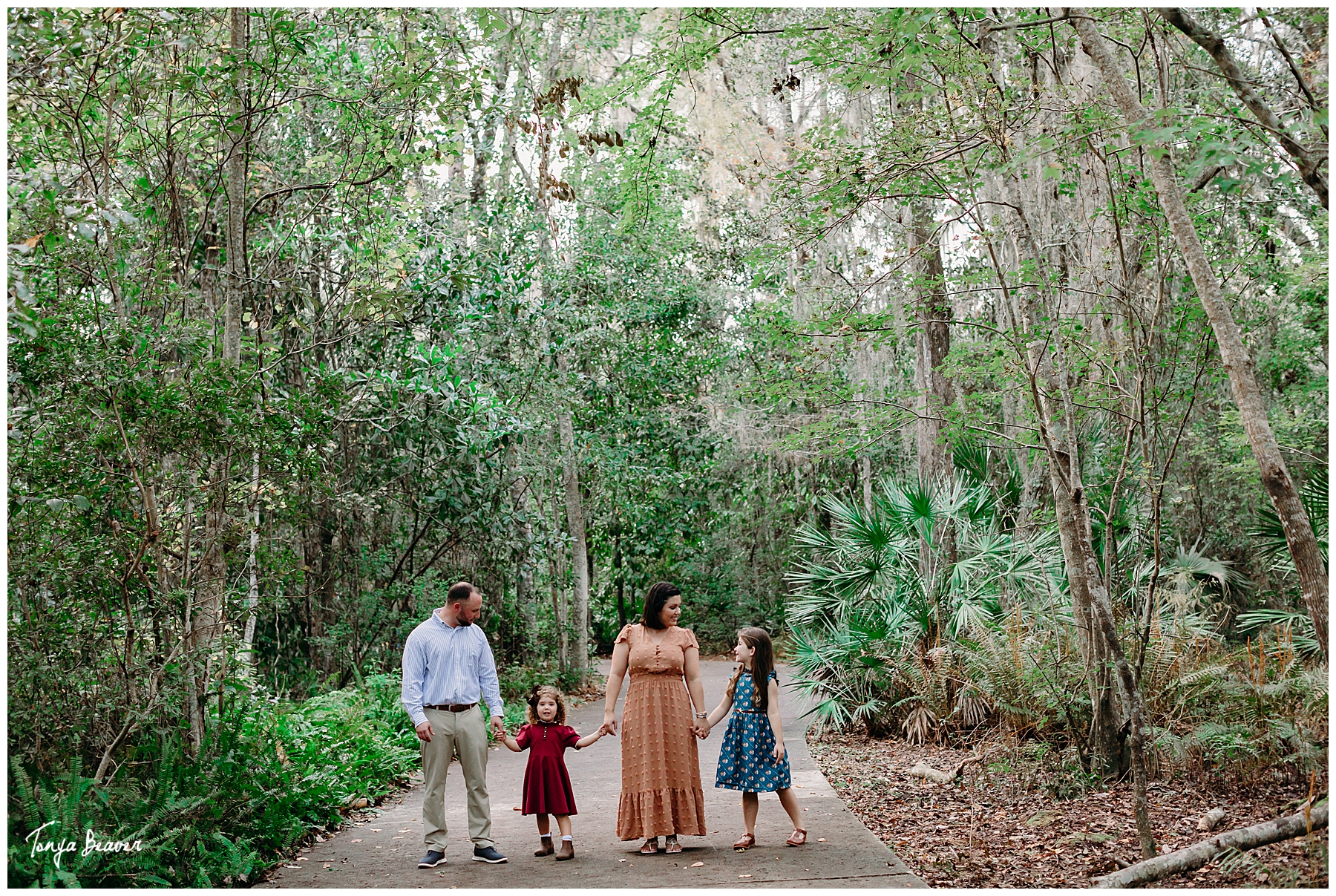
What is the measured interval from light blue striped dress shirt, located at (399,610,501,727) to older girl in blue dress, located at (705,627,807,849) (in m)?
1.44

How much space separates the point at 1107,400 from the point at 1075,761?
2758 millimetres

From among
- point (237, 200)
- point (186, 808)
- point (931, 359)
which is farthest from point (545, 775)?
point (931, 359)

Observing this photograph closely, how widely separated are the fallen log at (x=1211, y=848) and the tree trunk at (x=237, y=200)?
608cm

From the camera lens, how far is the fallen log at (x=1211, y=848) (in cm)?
460

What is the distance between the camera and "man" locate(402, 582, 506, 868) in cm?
579

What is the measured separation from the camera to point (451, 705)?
597 cm

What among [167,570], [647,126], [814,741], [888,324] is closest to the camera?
[167,570]

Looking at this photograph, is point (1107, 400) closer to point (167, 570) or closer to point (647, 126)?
point (647, 126)

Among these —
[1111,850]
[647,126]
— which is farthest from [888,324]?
[1111,850]

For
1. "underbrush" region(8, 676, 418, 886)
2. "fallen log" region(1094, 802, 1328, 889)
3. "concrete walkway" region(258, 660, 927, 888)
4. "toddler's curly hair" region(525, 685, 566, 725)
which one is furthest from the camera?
"toddler's curly hair" region(525, 685, 566, 725)

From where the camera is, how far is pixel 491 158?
14805 mm

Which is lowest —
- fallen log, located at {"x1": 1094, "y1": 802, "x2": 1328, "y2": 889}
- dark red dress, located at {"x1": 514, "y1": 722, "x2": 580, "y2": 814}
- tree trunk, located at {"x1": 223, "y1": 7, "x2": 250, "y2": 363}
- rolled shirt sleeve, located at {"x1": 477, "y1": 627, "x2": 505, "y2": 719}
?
fallen log, located at {"x1": 1094, "y1": 802, "x2": 1328, "y2": 889}

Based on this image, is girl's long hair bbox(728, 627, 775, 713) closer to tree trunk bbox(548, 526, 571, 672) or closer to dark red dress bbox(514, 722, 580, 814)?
dark red dress bbox(514, 722, 580, 814)
